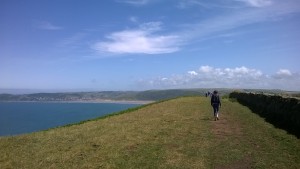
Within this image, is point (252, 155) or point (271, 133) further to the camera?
point (271, 133)

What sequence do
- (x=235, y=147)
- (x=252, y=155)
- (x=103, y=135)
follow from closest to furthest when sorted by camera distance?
(x=252, y=155)
(x=235, y=147)
(x=103, y=135)

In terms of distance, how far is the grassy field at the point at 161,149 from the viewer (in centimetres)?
A: 1634

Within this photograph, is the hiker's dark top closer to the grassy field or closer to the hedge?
the hedge

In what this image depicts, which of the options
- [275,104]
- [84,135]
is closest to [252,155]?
[84,135]

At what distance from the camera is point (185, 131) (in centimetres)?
2570

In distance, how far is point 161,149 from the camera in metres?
19.4

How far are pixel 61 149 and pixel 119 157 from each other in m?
4.69

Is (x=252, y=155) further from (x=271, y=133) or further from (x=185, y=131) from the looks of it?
(x=185, y=131)

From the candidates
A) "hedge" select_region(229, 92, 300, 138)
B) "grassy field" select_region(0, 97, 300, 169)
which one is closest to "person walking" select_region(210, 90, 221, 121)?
"hedge" select_region(229, 92, 300, 138)

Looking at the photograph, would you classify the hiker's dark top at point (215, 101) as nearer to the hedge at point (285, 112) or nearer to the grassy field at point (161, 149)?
the hedge at point (285, 112)

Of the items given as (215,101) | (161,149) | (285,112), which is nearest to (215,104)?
(215,101)

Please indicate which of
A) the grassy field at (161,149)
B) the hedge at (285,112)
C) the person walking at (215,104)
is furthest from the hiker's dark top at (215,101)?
the grassy field at (161,149)

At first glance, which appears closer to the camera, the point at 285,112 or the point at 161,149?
the point at 161,149

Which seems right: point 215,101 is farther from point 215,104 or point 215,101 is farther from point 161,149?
point 161,149
